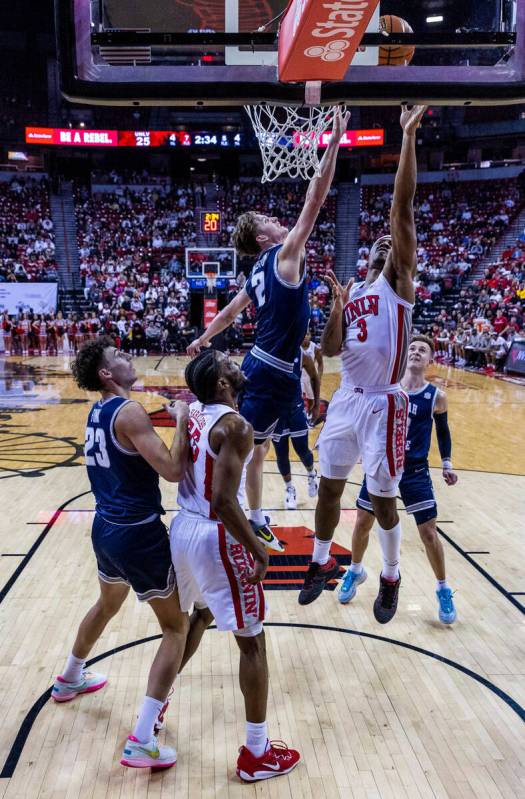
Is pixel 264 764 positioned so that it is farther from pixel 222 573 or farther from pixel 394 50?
pixel 394 50

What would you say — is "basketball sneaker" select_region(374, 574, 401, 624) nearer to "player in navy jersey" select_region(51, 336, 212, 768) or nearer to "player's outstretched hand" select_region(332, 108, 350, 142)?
"player in navy jersey" select_region(51, 336, 212, 768)

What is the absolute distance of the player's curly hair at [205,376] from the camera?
296 cm

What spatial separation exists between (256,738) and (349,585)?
1966 mm

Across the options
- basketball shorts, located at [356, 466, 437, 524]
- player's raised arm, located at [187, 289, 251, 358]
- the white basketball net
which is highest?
the white basketball net

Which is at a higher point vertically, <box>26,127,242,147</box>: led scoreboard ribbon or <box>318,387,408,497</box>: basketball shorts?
<box>26,127,242,147</box>: led scoreboard ribbon

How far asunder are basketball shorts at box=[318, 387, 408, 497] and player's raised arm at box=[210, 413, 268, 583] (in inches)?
43.1

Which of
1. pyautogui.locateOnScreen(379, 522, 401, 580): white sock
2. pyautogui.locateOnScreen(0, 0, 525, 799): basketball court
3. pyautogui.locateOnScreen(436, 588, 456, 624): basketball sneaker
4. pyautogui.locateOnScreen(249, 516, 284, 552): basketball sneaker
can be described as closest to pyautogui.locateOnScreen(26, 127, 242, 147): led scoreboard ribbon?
pyautogui.locateOnScreen(0, 0, 525, 799): basketball court

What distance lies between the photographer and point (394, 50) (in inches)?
195

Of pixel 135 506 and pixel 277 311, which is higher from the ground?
pixel 277 311

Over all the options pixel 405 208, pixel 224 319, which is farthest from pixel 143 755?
pixel 405 208

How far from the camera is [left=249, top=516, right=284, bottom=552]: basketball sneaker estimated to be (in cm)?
513

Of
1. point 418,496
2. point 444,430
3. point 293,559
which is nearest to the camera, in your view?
point 418,496

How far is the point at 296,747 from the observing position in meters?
3.32

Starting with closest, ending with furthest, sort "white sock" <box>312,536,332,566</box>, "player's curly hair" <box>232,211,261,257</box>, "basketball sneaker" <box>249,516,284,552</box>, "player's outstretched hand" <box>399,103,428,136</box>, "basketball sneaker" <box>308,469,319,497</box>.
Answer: "player's outstretched hand" <box>399,103,428,136</box>, "player's curly hair" <box>232,211,261,257</box>, "white sock" <box>312,536,332,566</box>, "basketball sneaker" <box>249,516,284,552</box>, "basketball sneaker" <box>308,469,319,497</box>
